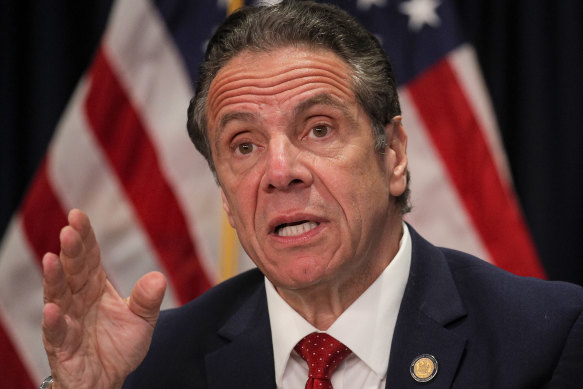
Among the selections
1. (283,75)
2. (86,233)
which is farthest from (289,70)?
(86,233)

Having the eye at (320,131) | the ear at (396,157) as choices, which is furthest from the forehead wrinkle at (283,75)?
the ear at (396,157)

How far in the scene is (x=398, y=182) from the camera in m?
2.07

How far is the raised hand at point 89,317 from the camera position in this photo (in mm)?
1683

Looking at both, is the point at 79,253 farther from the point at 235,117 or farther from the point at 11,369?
the point at 11,369

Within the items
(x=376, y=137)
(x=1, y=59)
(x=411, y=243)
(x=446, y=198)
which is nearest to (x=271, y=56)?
(x=376, y=137)

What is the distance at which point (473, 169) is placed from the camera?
3.16 m

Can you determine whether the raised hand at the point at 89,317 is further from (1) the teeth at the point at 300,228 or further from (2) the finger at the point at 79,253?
(1) the teeth at the point at 300,228

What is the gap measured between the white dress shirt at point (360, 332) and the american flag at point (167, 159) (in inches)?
46.5

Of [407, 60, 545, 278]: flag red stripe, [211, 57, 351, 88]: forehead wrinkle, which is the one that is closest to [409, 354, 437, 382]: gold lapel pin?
[211, 57, 351, 88]: forehead wrinkle

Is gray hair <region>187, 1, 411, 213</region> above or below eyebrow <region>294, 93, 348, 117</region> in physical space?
above

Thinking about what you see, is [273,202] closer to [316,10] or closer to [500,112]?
[316,10]

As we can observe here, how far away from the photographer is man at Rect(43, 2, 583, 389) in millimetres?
1794

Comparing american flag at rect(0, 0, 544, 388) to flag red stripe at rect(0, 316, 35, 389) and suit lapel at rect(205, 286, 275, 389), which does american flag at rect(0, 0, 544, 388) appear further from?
suit lapel at rect(205, 286, 275, 389)

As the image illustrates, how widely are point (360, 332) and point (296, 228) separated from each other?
1.03 feet
